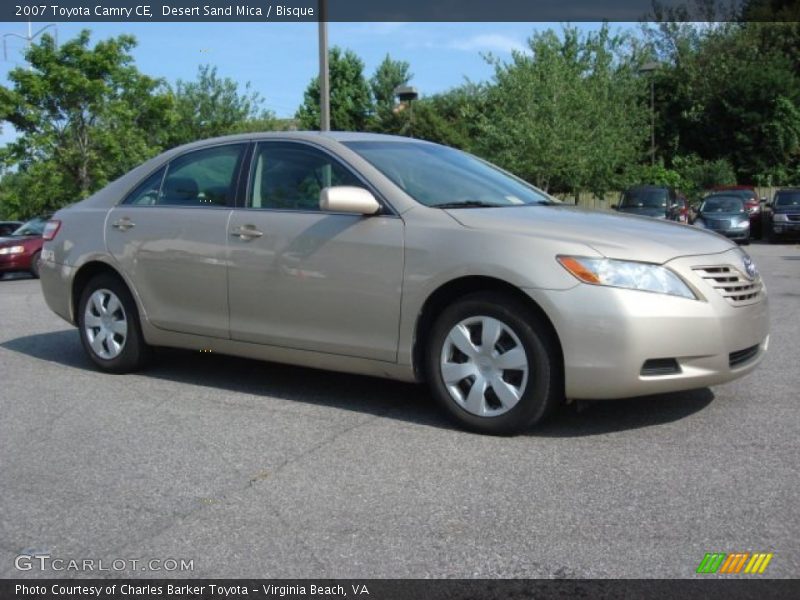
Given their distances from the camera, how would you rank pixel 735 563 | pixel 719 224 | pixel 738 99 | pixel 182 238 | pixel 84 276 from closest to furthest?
pixel 735 563 → pixel 182 238 → pixel 84 276 → pixel 719 224 → pixel 738 99

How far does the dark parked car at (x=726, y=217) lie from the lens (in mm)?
25406

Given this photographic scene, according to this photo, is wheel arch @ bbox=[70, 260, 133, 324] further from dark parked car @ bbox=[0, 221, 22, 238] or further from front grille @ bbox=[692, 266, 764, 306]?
dark parked car @ bbox=[0, 221, 22, 238]

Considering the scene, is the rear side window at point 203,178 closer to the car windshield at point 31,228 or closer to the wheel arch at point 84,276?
the wheel arch at point 84,276

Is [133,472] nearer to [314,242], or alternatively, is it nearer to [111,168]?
[314,242]

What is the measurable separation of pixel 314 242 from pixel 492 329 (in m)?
1.25

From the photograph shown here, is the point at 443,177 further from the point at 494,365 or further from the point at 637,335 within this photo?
the point at 637,335

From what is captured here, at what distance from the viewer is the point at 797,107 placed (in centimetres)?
3944

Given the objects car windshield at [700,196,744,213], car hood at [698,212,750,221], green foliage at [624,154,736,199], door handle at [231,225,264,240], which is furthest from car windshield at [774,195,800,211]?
door handle at [231,225,264,240]

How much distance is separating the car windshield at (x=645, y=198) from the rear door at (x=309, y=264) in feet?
66.2

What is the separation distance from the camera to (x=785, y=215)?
2677 centimetres

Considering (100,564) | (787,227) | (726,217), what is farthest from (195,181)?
(787,227)

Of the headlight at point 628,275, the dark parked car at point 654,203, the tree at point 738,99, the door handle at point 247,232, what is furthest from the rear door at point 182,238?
the tree at point 738,99

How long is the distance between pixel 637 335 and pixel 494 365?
0.74 meters
